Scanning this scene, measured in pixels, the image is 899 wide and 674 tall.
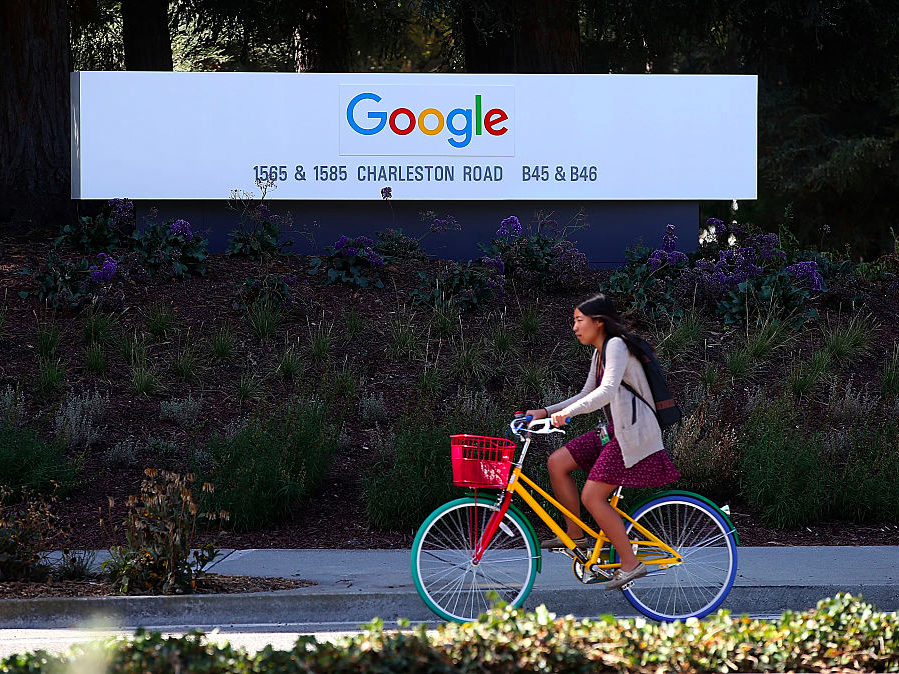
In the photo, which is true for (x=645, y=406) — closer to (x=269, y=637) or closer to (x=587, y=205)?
(x=269, y=637)

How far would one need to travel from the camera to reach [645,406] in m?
6.09

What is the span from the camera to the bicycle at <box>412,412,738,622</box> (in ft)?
19.8

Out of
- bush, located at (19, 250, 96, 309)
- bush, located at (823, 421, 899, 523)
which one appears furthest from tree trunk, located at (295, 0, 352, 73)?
bush, located at (823, 421, 899, 523)

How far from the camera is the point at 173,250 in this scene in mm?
12922

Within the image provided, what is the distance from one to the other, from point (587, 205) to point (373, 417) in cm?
488

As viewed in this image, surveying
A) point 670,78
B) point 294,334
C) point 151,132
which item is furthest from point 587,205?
point 151,132

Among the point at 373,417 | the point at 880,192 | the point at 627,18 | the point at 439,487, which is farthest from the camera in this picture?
the point at 880,192

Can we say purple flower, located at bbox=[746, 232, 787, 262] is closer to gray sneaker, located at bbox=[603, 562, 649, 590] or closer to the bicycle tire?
the bicycle tire

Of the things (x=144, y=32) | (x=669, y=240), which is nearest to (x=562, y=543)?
(x=669, y=240)

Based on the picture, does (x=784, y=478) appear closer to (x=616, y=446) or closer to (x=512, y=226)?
(x=616, y=446)

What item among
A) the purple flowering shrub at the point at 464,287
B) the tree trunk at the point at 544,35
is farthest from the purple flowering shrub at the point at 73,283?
the tree trunk at the point at 544,35

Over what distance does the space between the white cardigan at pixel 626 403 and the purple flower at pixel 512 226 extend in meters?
7.56

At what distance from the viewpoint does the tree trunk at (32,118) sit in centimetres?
1430

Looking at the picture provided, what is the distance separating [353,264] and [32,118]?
4.61m
